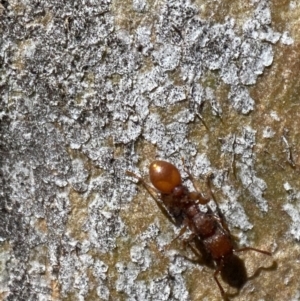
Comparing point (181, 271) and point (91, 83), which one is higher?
point (91, 83)

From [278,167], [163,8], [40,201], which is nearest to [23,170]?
[40,201]

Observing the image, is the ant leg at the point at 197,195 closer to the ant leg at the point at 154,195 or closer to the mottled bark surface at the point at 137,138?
the mottled bark surface at the point at 137,138

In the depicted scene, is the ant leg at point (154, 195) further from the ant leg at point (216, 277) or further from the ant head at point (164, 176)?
the ant leg at point (216, 277)

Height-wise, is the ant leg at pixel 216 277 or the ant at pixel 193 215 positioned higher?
the ant at pixel 193 215

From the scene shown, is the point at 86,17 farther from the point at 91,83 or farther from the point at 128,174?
the point at 128,174

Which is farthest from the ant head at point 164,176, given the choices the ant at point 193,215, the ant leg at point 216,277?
the ant leg at point 216,277

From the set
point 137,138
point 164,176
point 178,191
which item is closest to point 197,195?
point 178,191

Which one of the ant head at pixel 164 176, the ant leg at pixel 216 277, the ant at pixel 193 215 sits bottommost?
the ant leg at pixel 216 277
